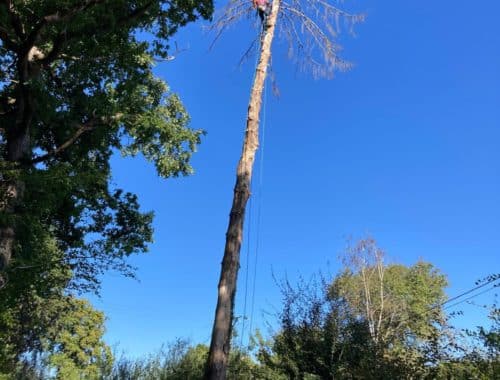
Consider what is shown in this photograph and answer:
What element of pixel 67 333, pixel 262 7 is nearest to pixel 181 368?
pixel 262 7

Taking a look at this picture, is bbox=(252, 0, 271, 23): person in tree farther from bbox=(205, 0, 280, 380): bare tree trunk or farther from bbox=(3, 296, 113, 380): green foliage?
bbox=(3, 296, 113, 380): green foliage

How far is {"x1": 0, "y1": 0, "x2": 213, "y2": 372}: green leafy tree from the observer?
11.5 m

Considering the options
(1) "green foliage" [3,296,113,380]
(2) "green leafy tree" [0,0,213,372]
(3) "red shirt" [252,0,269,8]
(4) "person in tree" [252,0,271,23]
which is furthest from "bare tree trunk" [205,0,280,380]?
(1) "green foliage" [3,296,113,380]

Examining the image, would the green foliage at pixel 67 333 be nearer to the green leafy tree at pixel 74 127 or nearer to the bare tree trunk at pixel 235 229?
the green leafy tree at pixel 74 127

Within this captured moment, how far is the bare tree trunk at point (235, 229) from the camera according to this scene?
5598 mm

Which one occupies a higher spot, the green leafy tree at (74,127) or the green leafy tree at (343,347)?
the green leafy tree at (74,127)

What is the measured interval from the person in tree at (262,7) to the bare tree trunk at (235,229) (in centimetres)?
8

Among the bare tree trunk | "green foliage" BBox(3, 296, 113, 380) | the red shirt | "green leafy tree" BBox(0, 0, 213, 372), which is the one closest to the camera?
the bare tree trunk

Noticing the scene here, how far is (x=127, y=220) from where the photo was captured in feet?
53.5

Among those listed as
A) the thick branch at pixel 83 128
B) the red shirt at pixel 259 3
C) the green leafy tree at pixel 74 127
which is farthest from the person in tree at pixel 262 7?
the thick branch at pixel 83 128

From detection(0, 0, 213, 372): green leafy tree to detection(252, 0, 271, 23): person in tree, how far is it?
3.99m

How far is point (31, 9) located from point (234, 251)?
7.89 m

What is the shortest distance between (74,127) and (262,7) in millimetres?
8012

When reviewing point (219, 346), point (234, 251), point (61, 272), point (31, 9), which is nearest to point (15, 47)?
point (31, 9)
